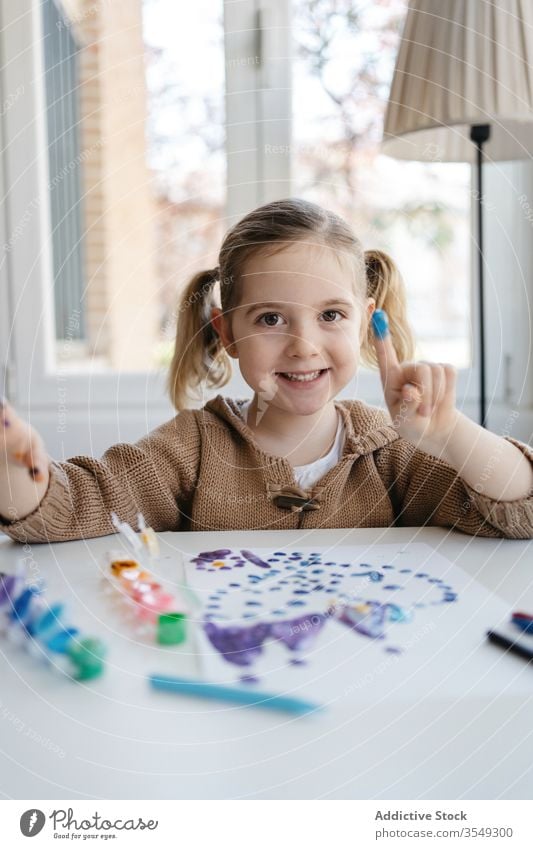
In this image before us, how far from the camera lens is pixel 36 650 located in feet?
1.54

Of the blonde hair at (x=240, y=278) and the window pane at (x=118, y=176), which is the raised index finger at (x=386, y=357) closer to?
the blonde hair at (x=240, y=278)

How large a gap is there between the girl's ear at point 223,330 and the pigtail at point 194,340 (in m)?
0.01

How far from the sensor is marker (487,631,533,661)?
44cm

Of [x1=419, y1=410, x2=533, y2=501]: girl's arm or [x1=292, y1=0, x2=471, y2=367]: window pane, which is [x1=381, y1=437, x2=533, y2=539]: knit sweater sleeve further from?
[x1=292, y1=0, x2=471, y2=367]: window pane

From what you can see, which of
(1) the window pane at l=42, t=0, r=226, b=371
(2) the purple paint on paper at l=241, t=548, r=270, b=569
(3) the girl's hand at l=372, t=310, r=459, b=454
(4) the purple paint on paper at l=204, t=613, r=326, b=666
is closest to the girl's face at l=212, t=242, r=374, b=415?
(3) the girl's hand at l=372, t=310, r=459, b=454

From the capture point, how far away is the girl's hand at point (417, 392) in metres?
0.66

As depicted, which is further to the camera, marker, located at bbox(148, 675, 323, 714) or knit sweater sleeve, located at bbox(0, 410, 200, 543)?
knit sweater sleeve, located at bbox(0, 410, 200, 543)

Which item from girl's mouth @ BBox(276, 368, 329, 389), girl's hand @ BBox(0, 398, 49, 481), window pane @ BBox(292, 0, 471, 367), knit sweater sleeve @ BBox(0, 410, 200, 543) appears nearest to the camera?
girl's hand @ BBox(0, 398, 49, 481)

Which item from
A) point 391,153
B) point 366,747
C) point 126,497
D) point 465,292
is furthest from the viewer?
point 465,292

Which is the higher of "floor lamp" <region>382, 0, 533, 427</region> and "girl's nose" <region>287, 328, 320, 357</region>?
"floor lamp" <region>382, 0, 533, 427</region>

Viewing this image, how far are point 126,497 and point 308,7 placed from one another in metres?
1.06
